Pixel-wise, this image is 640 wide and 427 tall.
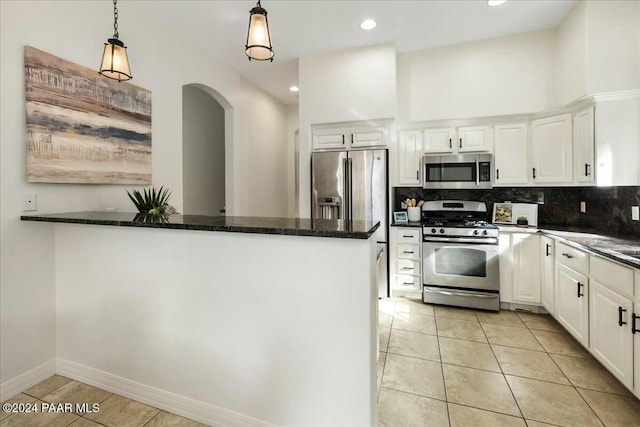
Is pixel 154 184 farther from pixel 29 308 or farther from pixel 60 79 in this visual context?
pixel 29 308

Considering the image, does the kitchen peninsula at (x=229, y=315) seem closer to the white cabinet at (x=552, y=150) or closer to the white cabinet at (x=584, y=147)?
the white cabinet at (x=584, y=147)

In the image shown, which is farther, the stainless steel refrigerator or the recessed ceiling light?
the stainless steel refrigerator

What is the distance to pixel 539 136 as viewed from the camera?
3404 mm

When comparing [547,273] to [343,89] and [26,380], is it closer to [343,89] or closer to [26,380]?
[343,89]

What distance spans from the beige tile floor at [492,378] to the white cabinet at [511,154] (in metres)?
1.62

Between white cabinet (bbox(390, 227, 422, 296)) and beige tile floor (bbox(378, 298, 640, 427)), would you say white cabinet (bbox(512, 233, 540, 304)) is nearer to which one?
beige tile floor (bbox(378, 298, 640, 427))

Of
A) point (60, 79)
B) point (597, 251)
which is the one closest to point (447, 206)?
point (597, 251)

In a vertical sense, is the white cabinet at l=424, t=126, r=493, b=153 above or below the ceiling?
below

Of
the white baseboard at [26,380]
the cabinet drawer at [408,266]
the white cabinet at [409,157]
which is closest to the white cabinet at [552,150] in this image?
the white cabinet at [409,157]

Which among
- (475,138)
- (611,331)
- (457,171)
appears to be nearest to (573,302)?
(611,331)

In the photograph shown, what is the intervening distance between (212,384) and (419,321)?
2170 mm

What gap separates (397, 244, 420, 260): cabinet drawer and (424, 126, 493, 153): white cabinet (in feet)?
4.14

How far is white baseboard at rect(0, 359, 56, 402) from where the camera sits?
1.90 metres

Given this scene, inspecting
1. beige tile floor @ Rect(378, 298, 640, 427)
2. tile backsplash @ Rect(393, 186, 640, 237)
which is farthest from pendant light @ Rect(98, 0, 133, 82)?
tile backsplash @ Rect(393, 186, 640, 237)
